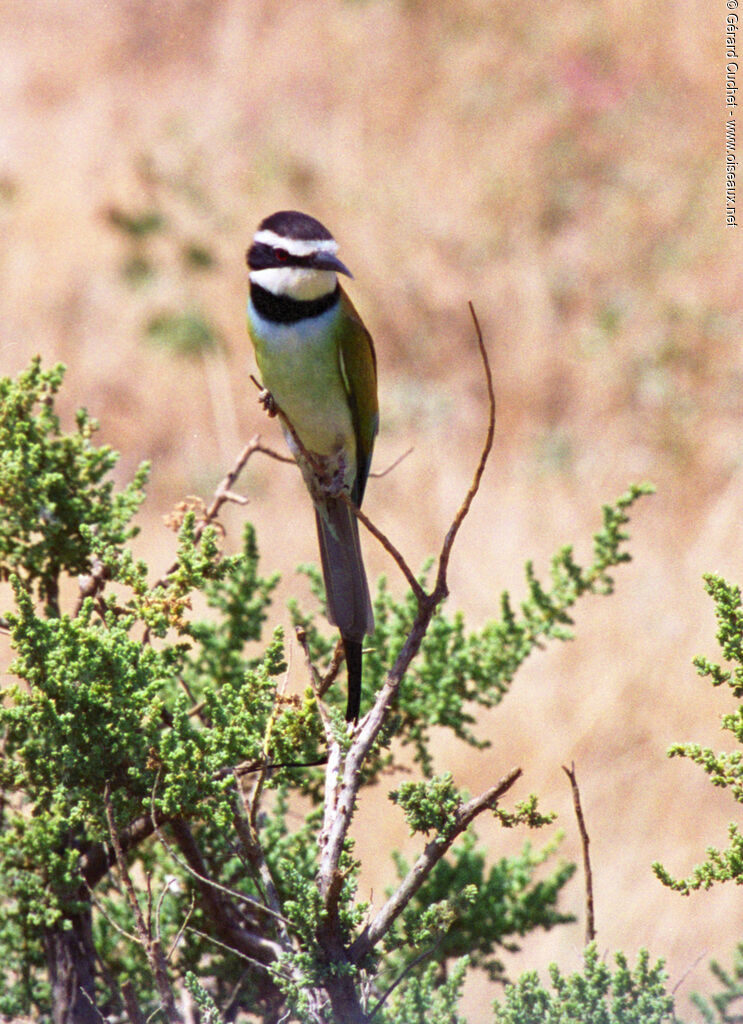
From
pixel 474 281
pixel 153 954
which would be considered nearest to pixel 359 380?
pixel 153 954

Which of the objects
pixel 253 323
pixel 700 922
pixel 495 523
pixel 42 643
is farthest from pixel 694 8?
pixel 42 643

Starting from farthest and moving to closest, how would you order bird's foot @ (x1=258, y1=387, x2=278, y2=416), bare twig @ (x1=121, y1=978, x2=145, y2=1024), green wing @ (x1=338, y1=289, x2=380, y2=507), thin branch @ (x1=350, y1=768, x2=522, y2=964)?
1. green wing @ (x1=338, y1=289, x2=380, y2=507)
2. bird's foot @ (x1=258, y1=387, x2=278, y2=416)
3. thin branch @ (x1=350, y1=768, x2=522, y2=964)
4. bare twig @ (x1=121, y1=978, x2=145, y2=1024)

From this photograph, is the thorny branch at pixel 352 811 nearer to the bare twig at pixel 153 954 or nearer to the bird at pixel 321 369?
the bare twig at pixel 153 954

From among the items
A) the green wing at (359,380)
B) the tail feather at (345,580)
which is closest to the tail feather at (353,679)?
the tail feather at (345,580)

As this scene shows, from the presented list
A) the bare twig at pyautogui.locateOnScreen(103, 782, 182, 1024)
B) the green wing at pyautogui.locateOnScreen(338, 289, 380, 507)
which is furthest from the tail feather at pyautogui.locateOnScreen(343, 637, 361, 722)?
the green wing at pyautogui.locateOnScreen(338, 289, 380, 507)

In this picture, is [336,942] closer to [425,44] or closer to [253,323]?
[253,323]

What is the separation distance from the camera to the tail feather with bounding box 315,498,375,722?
9.23 feet

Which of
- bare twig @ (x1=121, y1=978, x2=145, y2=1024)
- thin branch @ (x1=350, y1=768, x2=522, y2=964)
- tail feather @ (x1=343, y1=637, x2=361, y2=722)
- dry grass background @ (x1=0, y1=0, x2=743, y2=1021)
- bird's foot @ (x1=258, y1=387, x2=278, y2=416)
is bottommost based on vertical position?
bare twig @ (x1=121, y1=978, x2=145, y2=1024)

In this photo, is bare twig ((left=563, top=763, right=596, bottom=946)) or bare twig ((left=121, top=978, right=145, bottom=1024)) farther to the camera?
bare twig ((left=563, top=763, right=596, bottom=946))

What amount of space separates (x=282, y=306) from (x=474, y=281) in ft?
20.6

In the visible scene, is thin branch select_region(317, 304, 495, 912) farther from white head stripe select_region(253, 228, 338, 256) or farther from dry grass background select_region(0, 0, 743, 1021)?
dry grass background select_region(0, 0, 743, 1021)

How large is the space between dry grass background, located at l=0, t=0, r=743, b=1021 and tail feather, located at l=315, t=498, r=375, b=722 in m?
3.36

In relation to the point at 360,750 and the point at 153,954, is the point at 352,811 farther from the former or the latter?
the point at 153,954

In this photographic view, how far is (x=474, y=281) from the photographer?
30.8 feet
